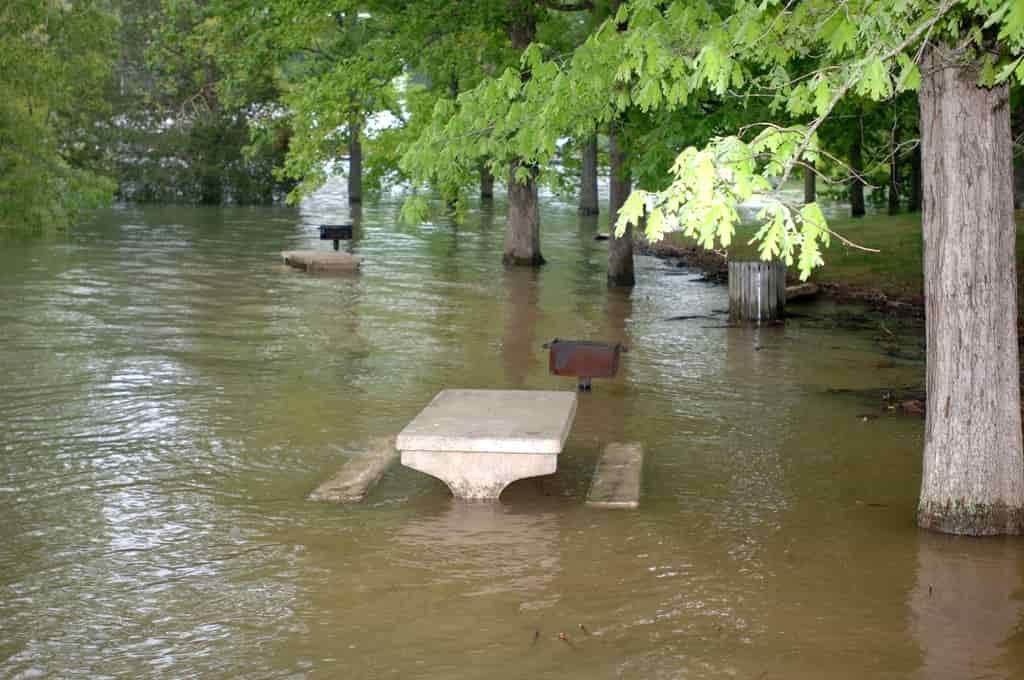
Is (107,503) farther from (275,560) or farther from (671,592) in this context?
(671,592)

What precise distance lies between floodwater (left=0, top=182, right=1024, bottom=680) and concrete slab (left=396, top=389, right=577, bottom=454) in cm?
47

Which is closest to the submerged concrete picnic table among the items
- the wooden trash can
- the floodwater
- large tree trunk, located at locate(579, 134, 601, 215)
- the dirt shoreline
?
the floodwater

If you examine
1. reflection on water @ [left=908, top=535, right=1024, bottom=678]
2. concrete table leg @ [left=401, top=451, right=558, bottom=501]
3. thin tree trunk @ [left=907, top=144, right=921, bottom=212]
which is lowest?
reflection on water @ [left=908, top=535, right=1024, bottom=678]

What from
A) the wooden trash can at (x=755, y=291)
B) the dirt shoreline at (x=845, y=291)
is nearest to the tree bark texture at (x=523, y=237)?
the dirt shoreline at (x=845, y=291)

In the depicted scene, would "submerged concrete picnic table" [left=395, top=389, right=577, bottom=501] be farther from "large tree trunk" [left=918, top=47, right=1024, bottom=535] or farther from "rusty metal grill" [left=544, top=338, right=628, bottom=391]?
"rusty metal grill" [left=544, top=338, right=628, bottom=391]

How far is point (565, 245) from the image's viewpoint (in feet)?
120

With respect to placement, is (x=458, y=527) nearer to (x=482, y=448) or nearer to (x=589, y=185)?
(x=482, y=448)

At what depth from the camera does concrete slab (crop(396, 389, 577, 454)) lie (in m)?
9.23

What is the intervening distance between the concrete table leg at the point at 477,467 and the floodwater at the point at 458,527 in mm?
178

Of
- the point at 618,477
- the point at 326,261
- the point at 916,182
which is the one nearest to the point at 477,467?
the point at 618,477

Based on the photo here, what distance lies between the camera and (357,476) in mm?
9930

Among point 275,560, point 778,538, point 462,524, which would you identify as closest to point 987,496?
point 778,538

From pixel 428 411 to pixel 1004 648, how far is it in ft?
15.4

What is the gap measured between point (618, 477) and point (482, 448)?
3.92ft
